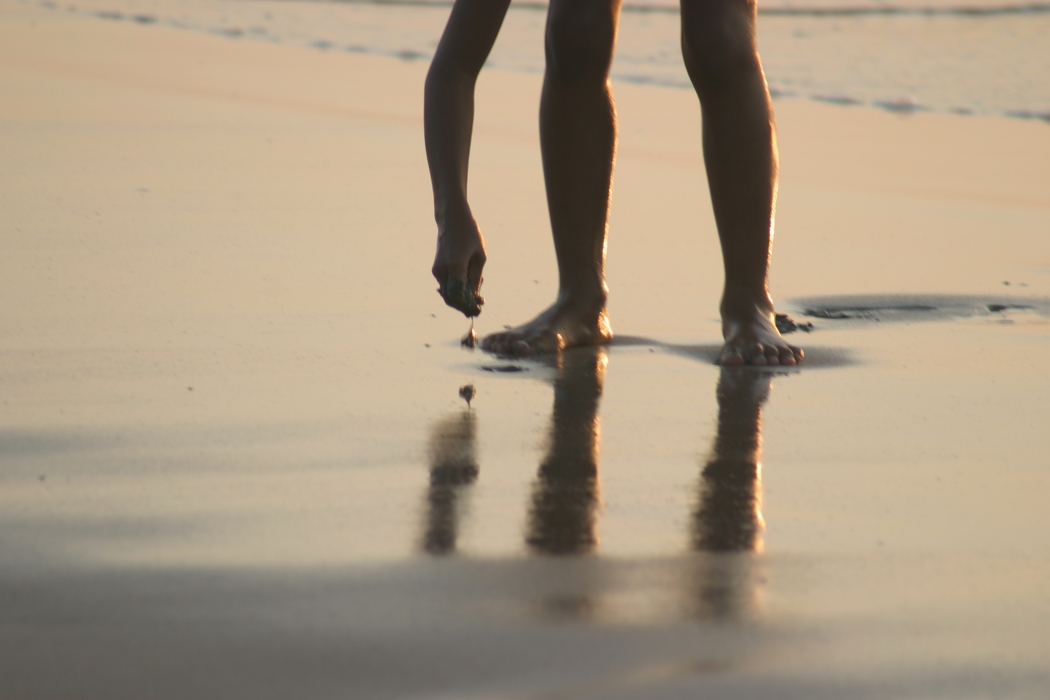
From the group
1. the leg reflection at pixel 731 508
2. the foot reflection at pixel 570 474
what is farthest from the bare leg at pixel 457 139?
the leg reflection at pixel 731 508

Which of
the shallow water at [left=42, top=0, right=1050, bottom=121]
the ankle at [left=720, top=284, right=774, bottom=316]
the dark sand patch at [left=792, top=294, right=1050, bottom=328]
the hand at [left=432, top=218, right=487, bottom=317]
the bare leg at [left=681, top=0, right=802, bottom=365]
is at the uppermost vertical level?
the shallow water at [left=42, top=0, right=1050, bottom=121]

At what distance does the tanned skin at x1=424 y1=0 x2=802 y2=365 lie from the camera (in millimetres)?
2850

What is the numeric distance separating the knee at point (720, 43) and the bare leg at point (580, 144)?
0.21 metres

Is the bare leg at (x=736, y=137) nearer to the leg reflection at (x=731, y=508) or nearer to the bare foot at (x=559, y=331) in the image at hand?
the bare foot at (x=559, y=331)

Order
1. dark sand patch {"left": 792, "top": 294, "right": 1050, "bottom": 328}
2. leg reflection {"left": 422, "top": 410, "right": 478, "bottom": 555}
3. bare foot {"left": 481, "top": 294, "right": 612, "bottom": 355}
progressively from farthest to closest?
dark sand patch {"left": 792, "top": 294, "right": 1050, "bottom": 328} → bare foot {"left": 481, "top": 294, "right": 612, "bottom": 355} → leg reflection {"left": 422, "top": 410, "right": 478, "bottom": 555}

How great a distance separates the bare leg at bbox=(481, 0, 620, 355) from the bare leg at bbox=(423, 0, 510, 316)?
292 millimetres

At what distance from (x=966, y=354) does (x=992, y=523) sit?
1171mm

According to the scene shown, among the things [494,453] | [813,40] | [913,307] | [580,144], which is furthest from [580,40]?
[813,40]

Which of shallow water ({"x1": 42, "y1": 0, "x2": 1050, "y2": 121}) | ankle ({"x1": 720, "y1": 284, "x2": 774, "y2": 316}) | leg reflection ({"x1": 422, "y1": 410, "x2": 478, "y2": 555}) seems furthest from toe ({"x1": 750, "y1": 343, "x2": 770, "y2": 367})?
shallow water ({"x1": 42, "y1": 0, "x2": 1050, "y2": 121})

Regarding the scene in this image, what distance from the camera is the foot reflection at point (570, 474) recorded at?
1727 mm

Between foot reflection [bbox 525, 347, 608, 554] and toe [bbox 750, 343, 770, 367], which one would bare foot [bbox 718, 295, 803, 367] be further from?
foot reflection [bbox 525, 347, 608, 554]

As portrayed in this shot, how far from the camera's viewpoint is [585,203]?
10.8ft

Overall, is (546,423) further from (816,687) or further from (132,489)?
(816,687)

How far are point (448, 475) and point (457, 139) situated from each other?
104 centimetres
